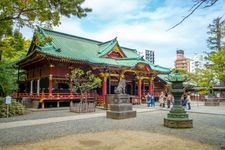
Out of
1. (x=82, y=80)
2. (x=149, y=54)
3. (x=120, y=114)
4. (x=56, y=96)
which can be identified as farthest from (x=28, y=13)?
(x=149, y=54)

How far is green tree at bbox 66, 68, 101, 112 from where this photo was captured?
24673 mm

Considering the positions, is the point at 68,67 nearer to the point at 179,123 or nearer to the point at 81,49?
the point at 81,49

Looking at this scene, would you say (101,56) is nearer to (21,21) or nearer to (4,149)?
(21,21)

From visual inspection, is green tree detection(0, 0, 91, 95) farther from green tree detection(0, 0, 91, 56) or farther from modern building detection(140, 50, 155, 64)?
modern building detection(140, 50, 155, 64)

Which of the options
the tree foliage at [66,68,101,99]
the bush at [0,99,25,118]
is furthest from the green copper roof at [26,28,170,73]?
the bush at [0,99,25,118]

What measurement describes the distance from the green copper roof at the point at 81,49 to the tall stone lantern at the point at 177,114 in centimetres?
1380

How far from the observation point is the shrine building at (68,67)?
24938 mm

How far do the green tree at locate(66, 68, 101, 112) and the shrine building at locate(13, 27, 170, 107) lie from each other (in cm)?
79

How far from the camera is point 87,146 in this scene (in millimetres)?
8461

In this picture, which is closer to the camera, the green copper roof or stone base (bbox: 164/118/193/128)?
stone base (bbox: 164/118/193/128)

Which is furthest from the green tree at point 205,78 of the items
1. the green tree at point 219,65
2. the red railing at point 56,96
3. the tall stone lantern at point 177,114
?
the tall stone lantern at point 177,114

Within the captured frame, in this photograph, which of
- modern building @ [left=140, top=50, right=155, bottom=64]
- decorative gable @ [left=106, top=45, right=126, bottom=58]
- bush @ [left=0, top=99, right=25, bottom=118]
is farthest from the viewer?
modern building @ [left=140, top=50, right=155, bottom=64]

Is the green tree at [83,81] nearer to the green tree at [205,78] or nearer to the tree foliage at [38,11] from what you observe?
the tree foliage at [38,11]

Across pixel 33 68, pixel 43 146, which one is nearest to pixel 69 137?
pixel 43 146
